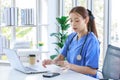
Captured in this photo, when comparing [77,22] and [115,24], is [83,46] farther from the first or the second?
[115,24]

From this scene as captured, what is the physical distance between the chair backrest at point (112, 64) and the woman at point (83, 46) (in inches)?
4.7

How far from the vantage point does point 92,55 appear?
9.05 ft

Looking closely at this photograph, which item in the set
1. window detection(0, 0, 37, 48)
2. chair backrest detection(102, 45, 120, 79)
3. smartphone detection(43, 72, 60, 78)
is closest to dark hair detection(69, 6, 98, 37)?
chair backrest detection(102, 45, 120, 79)

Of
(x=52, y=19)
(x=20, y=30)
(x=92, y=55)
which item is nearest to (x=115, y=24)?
(x=52, y=19)

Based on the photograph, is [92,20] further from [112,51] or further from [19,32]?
[19,32]

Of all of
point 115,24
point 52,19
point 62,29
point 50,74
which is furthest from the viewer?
point 52,19

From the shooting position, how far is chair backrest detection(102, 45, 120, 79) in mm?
2564

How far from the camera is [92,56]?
9.04 ft

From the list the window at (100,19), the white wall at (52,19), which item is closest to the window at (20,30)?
the white wall at (52,19)

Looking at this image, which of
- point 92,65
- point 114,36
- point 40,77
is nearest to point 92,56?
point 92,65

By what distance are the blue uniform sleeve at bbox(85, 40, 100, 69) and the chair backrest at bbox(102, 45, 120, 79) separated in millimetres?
113

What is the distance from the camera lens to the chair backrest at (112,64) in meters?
2.56

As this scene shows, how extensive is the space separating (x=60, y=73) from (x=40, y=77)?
0.23 metres

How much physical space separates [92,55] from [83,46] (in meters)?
0.15
